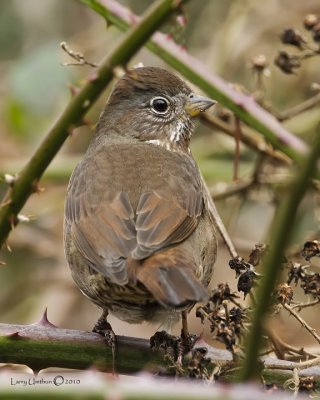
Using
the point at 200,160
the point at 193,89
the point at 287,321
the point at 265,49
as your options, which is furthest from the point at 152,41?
the point at 265,49

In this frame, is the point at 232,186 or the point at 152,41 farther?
the point at 232,186

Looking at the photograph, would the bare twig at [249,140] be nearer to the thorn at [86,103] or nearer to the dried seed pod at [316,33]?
the dried seed pod at [316,33]

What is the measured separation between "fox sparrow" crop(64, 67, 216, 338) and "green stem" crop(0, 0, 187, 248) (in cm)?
52

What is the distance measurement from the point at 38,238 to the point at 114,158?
191 centimetres

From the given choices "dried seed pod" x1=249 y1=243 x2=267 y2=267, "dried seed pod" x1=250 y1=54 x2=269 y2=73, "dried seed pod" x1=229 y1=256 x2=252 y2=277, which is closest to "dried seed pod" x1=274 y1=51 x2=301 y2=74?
"dried seed pod" x1=250 y1=54 x2=269 y2=73

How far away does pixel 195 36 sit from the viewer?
6094 millimetres

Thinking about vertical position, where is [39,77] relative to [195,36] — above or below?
below

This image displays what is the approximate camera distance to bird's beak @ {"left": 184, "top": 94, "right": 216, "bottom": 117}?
4090 millimetres

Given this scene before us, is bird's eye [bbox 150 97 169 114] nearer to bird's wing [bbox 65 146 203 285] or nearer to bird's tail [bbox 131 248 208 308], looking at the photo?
bird's wing [bbox 65 146 203 285]

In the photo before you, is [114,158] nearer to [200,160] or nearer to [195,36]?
[200,160]

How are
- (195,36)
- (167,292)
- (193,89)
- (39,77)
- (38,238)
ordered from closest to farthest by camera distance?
(167,292)
(193,89)
(39,77)
(38,238)
(195,36)

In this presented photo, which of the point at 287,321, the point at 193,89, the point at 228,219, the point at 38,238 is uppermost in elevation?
the point at 193,89

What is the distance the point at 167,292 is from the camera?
8.58 feet

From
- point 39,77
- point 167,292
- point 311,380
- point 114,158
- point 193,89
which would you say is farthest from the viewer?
point 39,77
